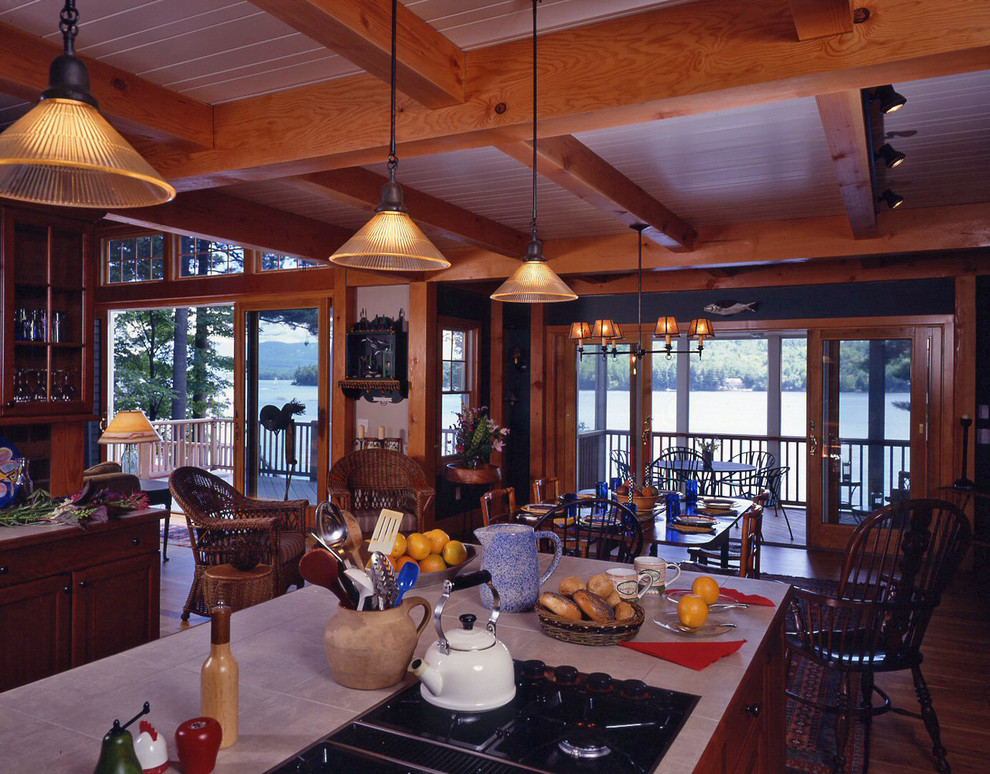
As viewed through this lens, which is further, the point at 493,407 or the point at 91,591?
the point at 493,407

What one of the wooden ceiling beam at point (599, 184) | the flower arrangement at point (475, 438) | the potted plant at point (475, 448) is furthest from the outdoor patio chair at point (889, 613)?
the flower arrangement at point (475, 438)

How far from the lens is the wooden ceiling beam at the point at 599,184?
3420 mm

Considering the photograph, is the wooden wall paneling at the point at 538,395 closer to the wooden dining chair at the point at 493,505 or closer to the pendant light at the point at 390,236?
the wooden dining chair at the point at 493,505

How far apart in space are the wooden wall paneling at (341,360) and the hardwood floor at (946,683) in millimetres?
1697

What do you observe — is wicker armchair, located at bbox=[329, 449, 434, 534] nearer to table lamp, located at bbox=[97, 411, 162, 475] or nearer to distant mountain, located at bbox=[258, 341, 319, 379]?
table lamp, located at bbox=[97, 411, 162, 475]

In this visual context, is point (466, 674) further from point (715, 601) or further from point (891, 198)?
point (891, 198)

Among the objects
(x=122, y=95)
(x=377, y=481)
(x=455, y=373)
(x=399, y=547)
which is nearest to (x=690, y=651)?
(x=399, y=547)

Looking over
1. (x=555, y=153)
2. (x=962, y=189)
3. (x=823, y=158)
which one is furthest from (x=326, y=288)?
(x=962, y=189)

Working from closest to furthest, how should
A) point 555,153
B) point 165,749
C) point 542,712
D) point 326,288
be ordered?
point 165,749, point 542,712, point 555,153, point 326,288

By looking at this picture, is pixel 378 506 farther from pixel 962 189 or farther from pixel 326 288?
pixel 962 189

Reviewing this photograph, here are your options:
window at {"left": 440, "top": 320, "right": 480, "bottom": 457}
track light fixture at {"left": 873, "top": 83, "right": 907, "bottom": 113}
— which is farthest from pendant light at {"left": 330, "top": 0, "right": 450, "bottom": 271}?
window at {"left": 440, "top": 320, "right": 480, "bottom": 457}

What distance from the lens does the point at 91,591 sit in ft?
11.4

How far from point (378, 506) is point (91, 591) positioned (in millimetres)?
2712

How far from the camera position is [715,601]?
2.01m
